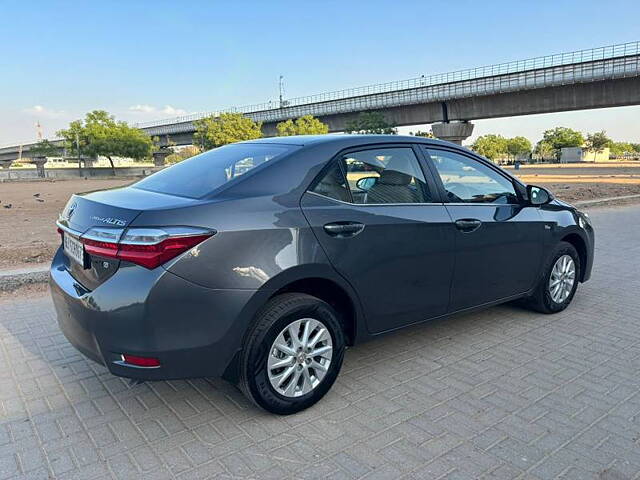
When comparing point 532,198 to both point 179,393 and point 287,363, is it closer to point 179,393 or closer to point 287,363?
point 287,363

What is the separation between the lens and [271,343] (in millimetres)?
2752

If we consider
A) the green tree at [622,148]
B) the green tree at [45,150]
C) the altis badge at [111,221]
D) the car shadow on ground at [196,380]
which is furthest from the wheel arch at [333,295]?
the green tree at [622,148]

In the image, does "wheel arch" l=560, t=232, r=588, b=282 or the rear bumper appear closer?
the rear bumper

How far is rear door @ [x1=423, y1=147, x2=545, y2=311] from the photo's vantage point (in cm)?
367

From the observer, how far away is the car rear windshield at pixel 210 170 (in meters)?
2.92

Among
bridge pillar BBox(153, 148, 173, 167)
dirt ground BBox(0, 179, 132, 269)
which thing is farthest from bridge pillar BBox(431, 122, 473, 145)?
bridge pillar BBox(153, 148, 173, 167)

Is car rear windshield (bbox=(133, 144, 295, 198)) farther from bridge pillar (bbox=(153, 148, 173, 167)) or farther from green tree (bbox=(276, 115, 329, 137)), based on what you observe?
bridge pillar (bbox=(153, 148, 173, 167))

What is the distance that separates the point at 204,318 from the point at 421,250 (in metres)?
1.58

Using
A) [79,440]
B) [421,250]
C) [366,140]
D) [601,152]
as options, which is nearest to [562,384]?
[421,250]

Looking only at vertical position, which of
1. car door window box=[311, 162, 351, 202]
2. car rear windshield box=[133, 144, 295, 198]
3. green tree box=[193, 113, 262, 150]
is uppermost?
green tree box=[193, 113, 262, 150]

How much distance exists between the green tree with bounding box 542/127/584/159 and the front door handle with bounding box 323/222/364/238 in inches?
3859

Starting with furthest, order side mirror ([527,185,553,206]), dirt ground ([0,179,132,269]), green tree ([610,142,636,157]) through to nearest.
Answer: green tree ([610,142,636,157]) < dirt ground ([0,179,132,269]) < side mirror ([527,185,553,206])

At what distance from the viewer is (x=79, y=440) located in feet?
8.80

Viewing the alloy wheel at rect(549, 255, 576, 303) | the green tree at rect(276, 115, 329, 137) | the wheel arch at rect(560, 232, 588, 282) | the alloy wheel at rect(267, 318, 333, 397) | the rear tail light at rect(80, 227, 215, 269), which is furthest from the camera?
the green tree at rect(276, 115, 329, 137)
